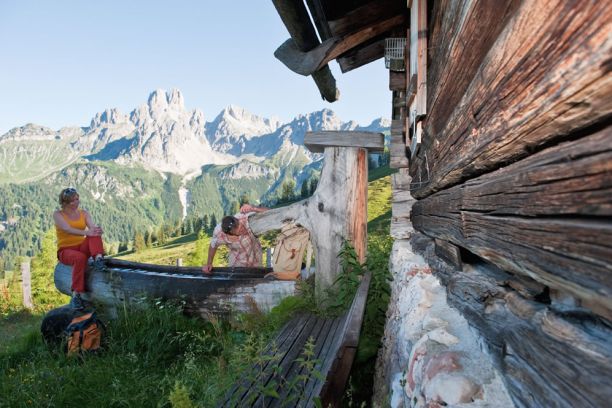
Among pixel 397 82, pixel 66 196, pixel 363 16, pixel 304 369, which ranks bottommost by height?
pixel 304 369

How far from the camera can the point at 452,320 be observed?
6.37 feet

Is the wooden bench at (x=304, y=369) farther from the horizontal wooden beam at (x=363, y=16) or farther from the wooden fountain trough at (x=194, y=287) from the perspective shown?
the horizontal wooden beam at (x=363, y=16)

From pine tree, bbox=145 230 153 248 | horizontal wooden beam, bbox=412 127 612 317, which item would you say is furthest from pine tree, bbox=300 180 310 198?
horizontal wooden beam, bbox=412 127 612 317

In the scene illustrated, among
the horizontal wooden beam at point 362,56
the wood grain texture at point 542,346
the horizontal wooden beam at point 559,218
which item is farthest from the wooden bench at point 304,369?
the horizontal wooden beam at point 362,56

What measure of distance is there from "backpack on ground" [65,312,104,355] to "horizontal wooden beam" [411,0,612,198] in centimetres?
476

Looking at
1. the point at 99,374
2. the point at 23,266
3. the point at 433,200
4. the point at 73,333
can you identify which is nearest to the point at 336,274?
the point at 433,200

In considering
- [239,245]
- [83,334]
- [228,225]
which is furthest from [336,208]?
[83,334]

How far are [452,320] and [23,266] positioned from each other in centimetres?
1676

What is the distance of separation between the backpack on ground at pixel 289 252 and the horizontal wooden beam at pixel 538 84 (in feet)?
11.0

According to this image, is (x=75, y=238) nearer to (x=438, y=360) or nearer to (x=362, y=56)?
(x=362, y=56)

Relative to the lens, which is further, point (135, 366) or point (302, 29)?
point (135, 366)

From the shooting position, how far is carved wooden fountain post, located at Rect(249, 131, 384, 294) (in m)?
4.79

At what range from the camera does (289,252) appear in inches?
204

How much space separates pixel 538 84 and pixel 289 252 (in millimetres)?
4237
